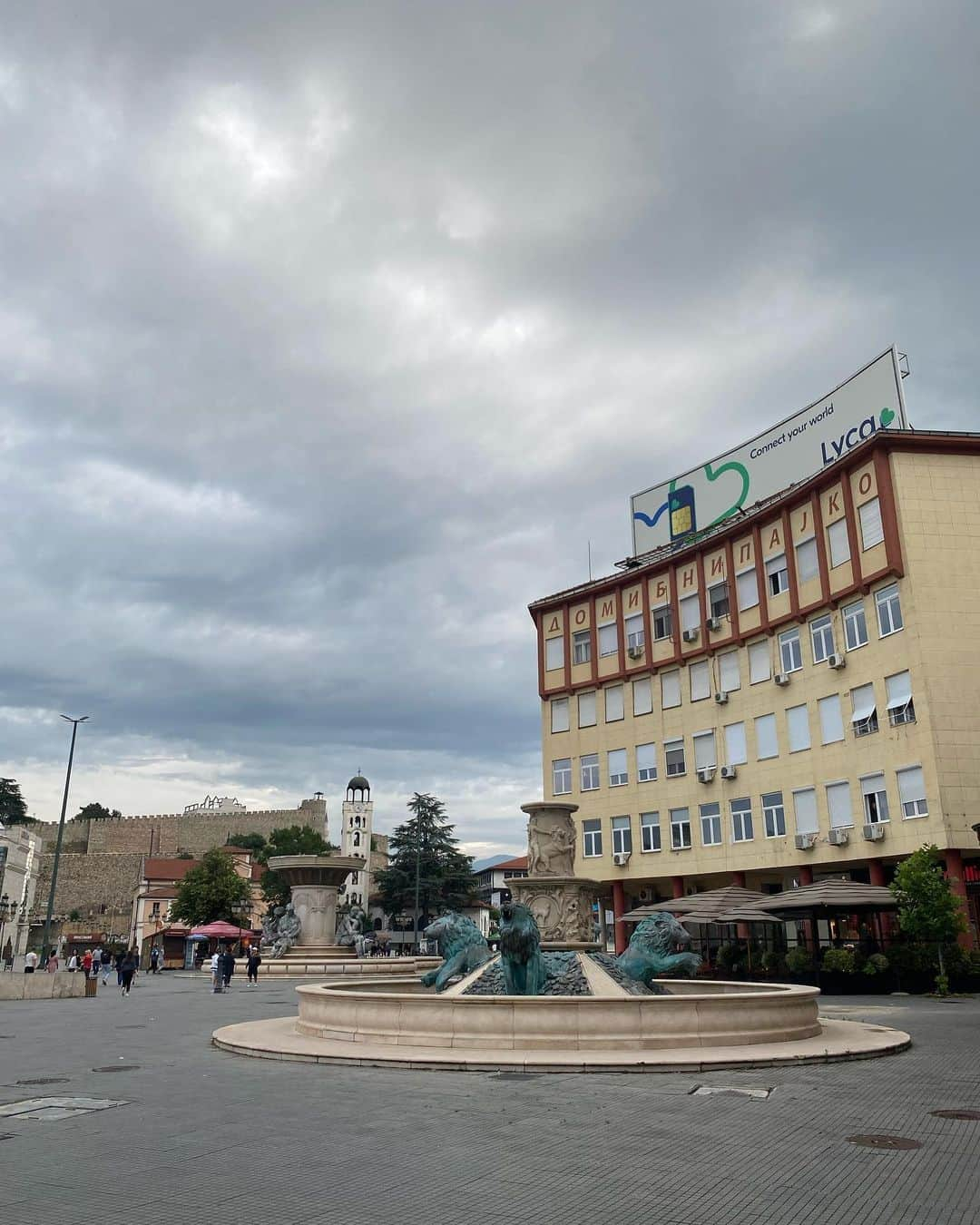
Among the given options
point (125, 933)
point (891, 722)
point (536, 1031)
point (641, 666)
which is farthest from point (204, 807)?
point (536, 1031)

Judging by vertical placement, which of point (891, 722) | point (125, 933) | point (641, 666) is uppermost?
point (641, 666)

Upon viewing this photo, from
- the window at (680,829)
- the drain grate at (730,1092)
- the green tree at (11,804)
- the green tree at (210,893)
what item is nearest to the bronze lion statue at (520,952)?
the drain grate at (730,1092)

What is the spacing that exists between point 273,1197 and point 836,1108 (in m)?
5.38

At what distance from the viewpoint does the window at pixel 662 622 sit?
42.7 metres

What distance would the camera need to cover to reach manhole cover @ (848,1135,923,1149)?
7.24 metres

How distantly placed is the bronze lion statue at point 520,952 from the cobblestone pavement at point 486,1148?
11.3ft

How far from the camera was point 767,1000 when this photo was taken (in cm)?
1273

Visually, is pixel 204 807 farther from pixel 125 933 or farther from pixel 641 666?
pixel 641 666

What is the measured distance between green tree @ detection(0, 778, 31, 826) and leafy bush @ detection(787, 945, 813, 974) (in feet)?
358

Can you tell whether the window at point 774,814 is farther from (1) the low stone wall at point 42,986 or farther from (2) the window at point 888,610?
(1) the low stone wall at point 42,986

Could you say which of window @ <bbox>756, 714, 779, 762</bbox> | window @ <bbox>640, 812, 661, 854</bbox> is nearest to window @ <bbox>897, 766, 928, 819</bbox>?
window @ <bbox>756, 714, 779, 762</bbox>

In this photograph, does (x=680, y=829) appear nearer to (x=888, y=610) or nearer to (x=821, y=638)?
(x=821, y=638)

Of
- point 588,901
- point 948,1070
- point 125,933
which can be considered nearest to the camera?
point 948,1070

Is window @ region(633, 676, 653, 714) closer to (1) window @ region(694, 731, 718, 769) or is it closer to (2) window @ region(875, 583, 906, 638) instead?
(1) window @ region(694, 731, 718, 769)
